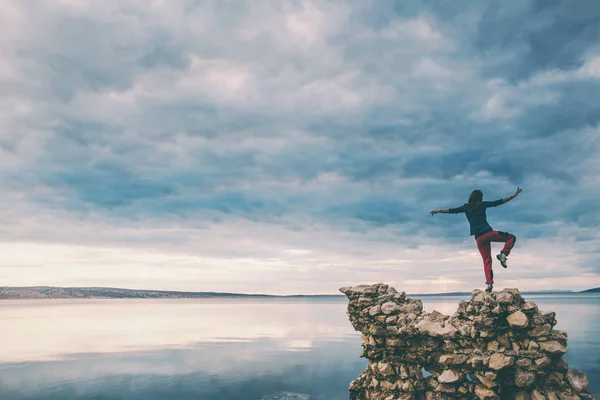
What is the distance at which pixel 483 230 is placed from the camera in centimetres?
2520

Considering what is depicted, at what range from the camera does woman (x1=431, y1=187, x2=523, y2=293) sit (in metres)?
24.7

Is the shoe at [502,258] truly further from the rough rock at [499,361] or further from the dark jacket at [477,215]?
the rough rock at [499,361]

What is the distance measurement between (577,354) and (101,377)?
6199 centimetres

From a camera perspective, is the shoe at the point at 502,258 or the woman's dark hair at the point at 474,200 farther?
the woman's dark hair at the point at 474,200

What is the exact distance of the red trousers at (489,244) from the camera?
2448 centimetres

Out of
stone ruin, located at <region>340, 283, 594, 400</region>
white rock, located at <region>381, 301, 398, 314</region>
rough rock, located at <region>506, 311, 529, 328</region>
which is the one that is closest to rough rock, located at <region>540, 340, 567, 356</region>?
stone ruin, located at <region>340, 283, 594, 400</region>

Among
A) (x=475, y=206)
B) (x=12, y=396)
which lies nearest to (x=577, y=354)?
(x=475, y=206)

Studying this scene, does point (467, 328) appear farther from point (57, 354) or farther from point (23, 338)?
point (23, 338)

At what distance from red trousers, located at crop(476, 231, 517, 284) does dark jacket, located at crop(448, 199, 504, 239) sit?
0.34 m

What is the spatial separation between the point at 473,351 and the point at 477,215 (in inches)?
297

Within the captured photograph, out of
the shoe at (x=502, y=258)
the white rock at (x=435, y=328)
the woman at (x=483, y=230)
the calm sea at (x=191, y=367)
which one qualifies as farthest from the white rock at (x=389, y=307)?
the calm sea at (x=191, y=367)

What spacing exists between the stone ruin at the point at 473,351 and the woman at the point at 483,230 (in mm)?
1643

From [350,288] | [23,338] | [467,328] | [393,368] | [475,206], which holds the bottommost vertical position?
[23,338]

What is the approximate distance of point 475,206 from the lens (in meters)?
25.6
